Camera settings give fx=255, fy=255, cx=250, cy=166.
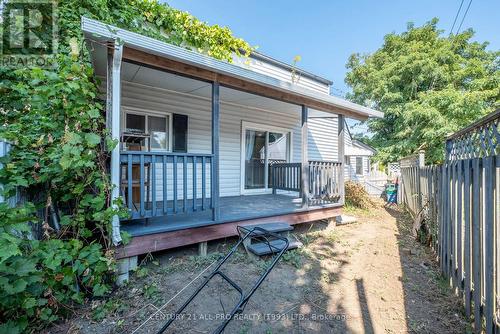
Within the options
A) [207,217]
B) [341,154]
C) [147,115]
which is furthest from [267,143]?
[207,217]

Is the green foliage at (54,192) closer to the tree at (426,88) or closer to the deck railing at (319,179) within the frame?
the deck railing at (319,179)

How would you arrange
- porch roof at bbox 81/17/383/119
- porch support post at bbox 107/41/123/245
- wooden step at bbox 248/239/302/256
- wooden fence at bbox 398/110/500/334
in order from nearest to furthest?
wooden fence at bbox 398/110/500/334 → porch roof at bbox 81/17/383/119 → porch support post at bbox 107/41/123/245 → wooden step at bbox 248/239/302/256

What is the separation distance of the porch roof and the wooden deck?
2114 mm

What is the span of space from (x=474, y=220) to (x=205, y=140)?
4.96 m

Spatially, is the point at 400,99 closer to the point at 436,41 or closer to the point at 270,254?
the point at 436,41

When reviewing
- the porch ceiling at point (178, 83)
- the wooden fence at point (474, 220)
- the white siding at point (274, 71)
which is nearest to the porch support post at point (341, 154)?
the porch ceiling at point (178, 83)

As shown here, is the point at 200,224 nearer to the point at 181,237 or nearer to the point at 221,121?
the point at 181,237

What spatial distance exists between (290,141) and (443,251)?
498 centimetres

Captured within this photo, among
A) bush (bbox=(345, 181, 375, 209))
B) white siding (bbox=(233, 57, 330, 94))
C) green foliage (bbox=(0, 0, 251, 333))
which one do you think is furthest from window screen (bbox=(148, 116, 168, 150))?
bush (bbox=(345, 181, 375, 209))

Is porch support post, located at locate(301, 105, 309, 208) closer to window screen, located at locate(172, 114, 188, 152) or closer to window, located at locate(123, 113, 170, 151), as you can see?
window screen, located at locate(172, 114, 188, 152)

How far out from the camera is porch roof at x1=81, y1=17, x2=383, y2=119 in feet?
9.12

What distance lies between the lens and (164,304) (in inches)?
104

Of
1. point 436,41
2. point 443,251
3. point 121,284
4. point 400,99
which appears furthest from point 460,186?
point 436,41

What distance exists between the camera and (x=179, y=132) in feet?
18.2
